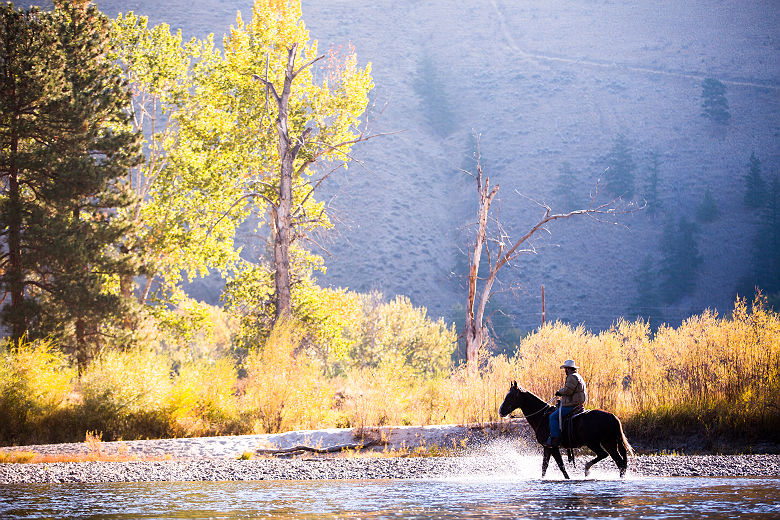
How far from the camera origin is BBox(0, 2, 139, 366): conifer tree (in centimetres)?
2294

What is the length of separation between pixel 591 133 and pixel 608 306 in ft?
101

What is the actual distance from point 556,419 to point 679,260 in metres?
68.0

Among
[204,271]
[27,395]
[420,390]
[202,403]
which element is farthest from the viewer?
[204,271]

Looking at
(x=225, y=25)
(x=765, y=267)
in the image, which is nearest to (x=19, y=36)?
(x=765, y=267)

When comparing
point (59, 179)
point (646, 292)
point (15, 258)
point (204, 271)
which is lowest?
point (15, 258)

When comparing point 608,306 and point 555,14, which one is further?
point 555,14

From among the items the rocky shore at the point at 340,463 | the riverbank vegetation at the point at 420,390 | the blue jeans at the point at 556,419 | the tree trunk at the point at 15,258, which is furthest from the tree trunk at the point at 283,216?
the blue jeans at the point at 556,419

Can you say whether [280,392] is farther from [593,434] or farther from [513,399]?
[593,434]

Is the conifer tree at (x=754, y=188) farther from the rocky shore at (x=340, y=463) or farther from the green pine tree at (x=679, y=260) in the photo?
the rocky shore at (x=340, y=463)

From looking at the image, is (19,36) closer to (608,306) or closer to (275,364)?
(275,364)

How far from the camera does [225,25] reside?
11688cm

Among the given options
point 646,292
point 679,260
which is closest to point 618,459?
point 646,292

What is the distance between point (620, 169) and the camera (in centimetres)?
8606

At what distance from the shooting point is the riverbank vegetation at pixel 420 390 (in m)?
17.6
